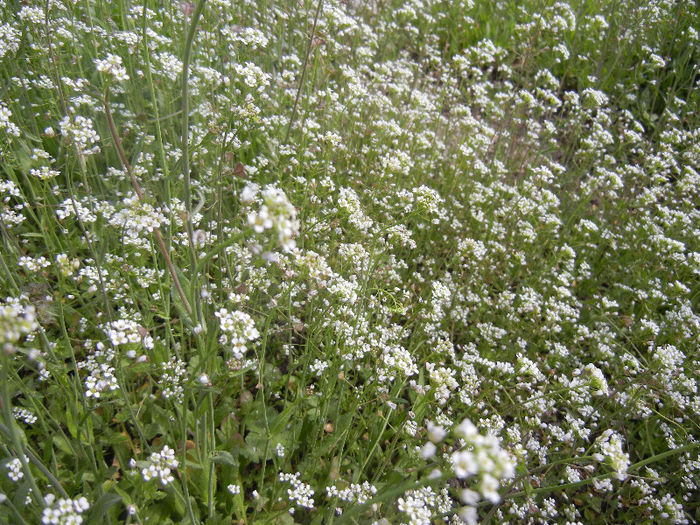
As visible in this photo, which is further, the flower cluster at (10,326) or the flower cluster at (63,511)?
the flower cluster at (63,511)

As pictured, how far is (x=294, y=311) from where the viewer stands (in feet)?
10.1

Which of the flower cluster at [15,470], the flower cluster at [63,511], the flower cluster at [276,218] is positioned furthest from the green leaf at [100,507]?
the flower cluster at [276,218]

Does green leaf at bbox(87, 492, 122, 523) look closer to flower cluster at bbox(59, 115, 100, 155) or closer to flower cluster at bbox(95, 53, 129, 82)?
flower cluster at bbox(59, 115, 100, 155)

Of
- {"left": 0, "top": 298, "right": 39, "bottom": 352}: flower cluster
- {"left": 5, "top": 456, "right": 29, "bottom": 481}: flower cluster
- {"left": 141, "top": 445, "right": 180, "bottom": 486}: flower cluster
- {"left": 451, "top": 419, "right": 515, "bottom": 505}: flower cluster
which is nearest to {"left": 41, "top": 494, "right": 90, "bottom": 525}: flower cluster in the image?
{"left": 141, "top": 445, "right": 180, "bottom": 486}: flower cluster

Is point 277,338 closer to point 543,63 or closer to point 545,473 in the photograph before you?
point 545,473

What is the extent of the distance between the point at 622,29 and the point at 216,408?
6119 millimetres

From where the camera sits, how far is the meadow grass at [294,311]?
1.95m

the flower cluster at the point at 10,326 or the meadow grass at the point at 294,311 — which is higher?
the flower cluster at the point at 10,326

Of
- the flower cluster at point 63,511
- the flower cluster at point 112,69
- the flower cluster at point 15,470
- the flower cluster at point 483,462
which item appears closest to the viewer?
the flower cluster at point 483,462

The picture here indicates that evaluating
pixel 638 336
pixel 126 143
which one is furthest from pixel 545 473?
pixel 126 143

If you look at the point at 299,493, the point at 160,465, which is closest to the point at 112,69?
the point at 160,465

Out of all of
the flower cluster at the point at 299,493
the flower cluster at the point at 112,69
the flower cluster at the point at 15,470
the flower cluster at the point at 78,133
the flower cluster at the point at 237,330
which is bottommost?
the flower cluster at the point at 299,493

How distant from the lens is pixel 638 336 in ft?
11.9

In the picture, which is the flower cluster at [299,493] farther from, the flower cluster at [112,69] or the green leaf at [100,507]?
the flower cluster at [112,69]
